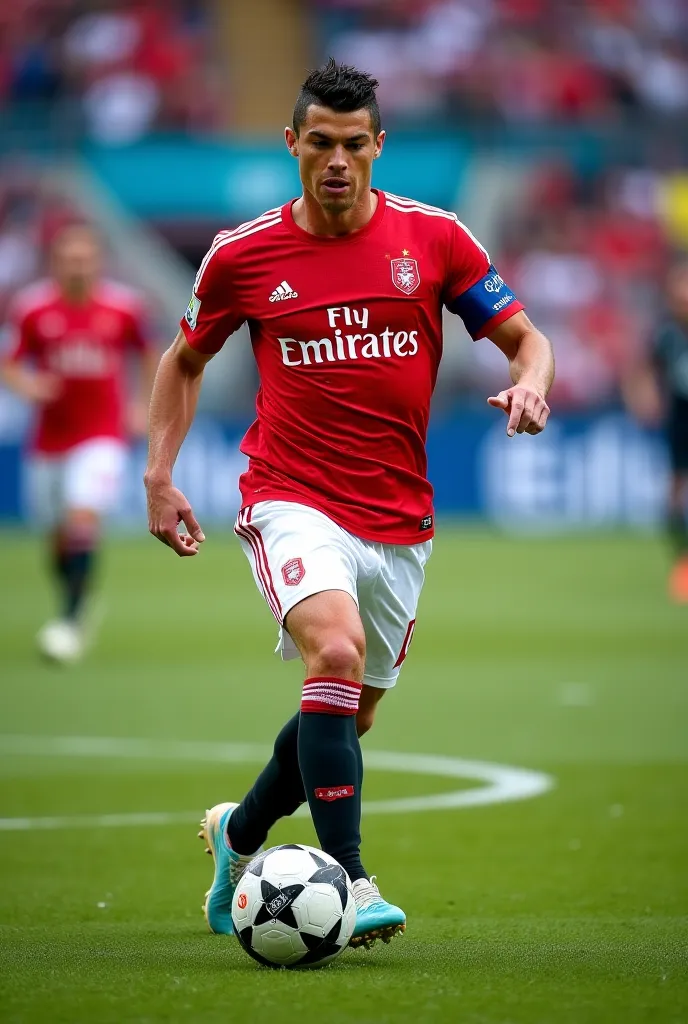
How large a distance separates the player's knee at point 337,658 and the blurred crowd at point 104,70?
2391 cm

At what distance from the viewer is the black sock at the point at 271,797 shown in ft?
17.2

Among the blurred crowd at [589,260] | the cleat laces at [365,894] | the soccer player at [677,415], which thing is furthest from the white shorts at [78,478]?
the blurred crowd at [589,260]

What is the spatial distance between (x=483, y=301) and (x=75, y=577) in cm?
763

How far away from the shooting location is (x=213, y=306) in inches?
211

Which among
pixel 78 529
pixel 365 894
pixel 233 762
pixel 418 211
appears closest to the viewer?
pixel 365 894

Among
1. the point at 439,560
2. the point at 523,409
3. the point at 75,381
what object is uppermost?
the point at 523,409

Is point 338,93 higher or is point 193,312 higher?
point 338,93

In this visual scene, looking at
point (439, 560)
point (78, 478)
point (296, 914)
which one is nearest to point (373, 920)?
point (296, 914)

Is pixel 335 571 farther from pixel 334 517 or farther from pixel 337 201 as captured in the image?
pixel 337 201

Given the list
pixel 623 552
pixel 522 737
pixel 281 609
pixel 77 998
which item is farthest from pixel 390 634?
pixel 623 552

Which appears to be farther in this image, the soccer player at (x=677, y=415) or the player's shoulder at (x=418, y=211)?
the soccer player at (x=677, y=415)

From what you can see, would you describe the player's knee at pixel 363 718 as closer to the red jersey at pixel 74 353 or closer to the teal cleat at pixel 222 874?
the teal cleat at pixel 222 874

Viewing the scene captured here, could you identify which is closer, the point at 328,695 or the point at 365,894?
the point at 365,894

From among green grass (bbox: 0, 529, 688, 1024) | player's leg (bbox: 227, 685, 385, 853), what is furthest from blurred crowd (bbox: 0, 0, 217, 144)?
player's leg (bbox: 227, 685, 385, 853)
